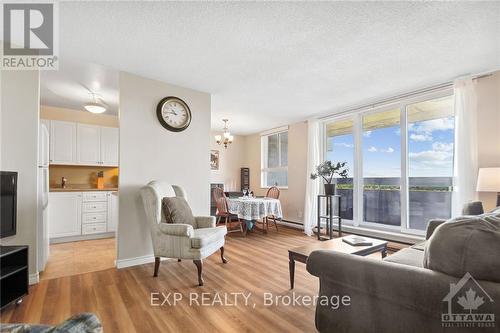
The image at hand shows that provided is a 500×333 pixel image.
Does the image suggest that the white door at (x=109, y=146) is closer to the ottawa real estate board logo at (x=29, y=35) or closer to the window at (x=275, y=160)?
the ottawa real estate board logo at (x=29, y=35)

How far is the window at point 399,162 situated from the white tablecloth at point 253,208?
1.39 meters

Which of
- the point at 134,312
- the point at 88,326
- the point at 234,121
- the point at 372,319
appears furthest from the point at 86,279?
the point at 234,121

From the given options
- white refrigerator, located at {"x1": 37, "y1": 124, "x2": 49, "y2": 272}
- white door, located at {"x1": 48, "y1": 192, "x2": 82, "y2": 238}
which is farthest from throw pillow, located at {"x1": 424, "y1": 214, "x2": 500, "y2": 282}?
white door, located at {"x1": 48, "y1": 192, "x2": 82, "y2": 238}

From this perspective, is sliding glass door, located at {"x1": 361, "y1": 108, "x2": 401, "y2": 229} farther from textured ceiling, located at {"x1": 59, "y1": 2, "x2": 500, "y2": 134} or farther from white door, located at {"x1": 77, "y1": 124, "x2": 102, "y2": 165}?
white door, located at {"x1": 77, "y1": 124, "x2": 102, "y2": 165}

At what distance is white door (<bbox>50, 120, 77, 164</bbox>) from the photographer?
4.28 m

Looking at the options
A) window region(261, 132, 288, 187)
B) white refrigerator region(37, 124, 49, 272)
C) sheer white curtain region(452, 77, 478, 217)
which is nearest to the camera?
white refrigerator region(37, 124, 49, 272)

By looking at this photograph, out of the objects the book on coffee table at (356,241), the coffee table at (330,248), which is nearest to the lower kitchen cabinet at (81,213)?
the coffee table at (330,248)

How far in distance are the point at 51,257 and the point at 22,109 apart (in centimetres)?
210

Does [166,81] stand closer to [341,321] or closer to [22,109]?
[22,109]

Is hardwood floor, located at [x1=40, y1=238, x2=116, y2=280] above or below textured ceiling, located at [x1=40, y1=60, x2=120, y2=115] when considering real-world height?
below

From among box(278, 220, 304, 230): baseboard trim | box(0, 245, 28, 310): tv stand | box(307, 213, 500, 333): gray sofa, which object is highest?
box(307, 213, 500, 333): gray sofa

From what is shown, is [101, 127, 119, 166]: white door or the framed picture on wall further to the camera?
the framed picture on wall

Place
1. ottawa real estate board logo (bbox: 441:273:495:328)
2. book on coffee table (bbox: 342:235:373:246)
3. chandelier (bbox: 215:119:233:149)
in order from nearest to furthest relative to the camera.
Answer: ottawa real estate board logo (bbox: 441:273:495:328) < book on coffee table (bbox: 342:235:373:246) < chandelier (bbox: 215:119:233:149)

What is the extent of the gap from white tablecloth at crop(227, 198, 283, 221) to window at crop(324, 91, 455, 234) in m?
1.39
